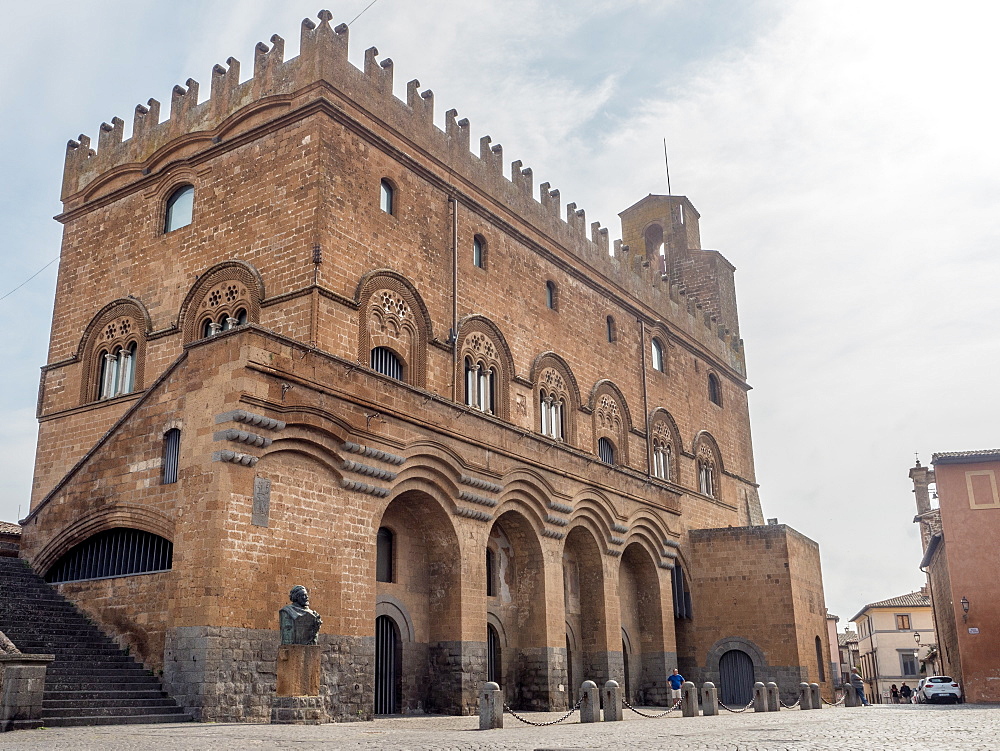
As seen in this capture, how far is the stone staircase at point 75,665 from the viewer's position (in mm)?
11133

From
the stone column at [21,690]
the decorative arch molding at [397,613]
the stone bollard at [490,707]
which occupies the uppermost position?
the decorative arch molding at [397,613]

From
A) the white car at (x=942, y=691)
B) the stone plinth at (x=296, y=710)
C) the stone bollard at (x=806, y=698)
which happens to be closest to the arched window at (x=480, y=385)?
the stone bollard at (x=806, y=698)

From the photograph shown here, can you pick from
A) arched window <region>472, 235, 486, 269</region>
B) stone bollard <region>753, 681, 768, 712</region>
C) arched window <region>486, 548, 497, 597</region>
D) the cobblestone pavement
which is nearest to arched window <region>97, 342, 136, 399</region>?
arched window <region>472, 235, 486, 269</region>

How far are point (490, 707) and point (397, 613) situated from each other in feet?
14.0

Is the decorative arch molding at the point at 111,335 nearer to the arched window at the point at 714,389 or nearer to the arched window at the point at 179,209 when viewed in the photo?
the arched window at the point at 179,209

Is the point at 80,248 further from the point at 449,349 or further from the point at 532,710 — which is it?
the point at 532,710

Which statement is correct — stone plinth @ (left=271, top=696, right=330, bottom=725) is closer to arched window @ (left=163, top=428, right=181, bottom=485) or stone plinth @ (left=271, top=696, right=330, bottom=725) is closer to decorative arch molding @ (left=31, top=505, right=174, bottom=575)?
decorative arch molding @ (left=31, top=505, right=174, bottom=575)

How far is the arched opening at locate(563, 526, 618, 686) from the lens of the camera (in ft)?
69.3

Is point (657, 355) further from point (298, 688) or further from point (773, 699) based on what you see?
point (298, 688)

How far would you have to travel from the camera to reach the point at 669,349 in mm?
31359

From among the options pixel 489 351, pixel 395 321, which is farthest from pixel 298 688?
pixel 489 351

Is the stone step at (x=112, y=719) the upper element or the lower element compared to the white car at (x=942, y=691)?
upper

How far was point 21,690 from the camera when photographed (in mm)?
9945

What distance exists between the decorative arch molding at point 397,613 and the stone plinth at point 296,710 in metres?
4.61
